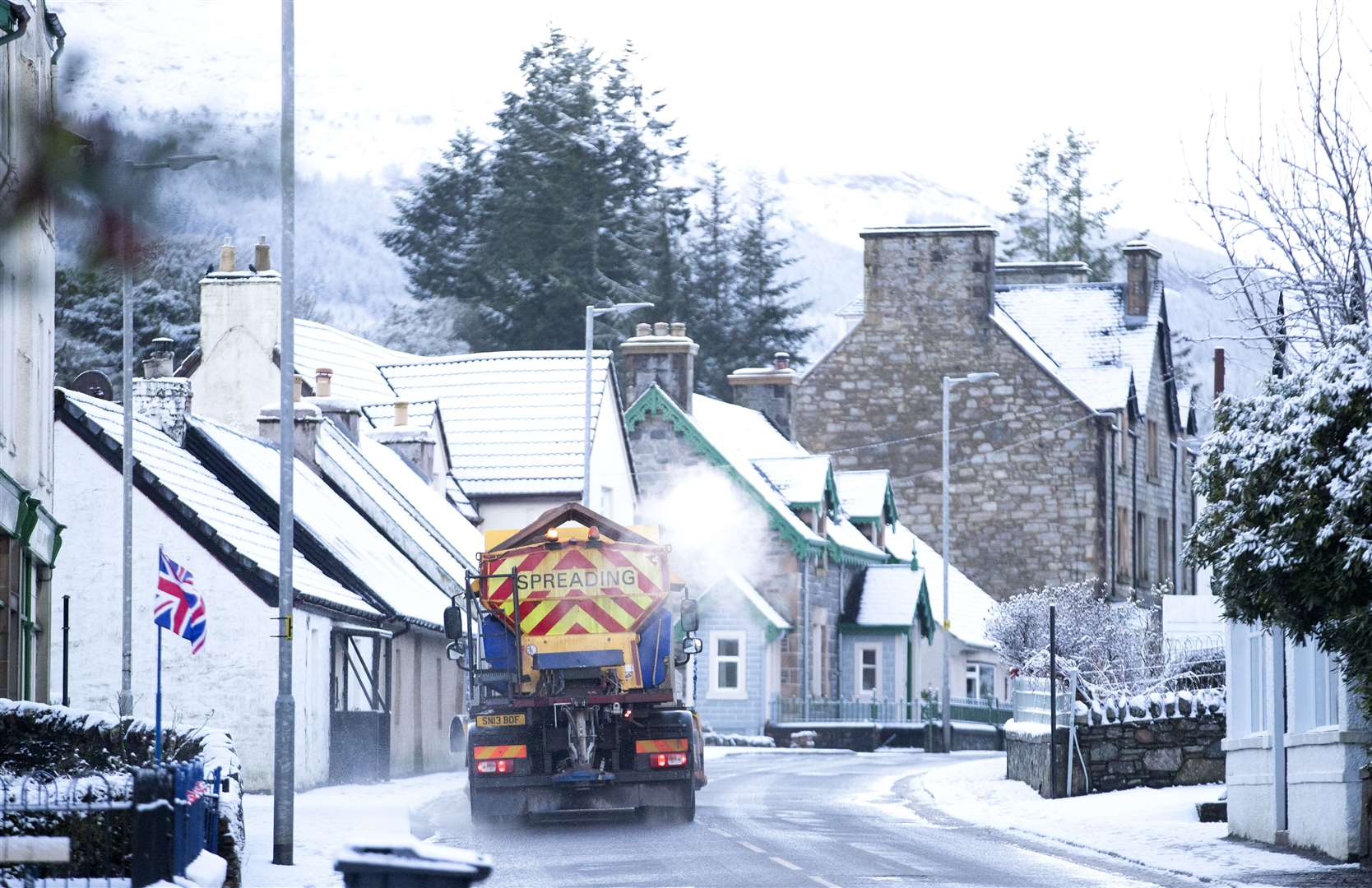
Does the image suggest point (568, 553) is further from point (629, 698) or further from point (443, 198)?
point (443, 198)

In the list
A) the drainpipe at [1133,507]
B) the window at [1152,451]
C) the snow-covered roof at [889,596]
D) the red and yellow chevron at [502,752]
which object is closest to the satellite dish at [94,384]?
the red and yellow chevron at [502,752]

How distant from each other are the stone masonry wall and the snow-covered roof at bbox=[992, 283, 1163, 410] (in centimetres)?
96

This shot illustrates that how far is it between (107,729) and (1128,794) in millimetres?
13812

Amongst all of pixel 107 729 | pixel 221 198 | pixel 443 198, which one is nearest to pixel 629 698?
pixel 107 729

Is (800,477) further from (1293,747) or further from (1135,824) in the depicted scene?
(1293,747)

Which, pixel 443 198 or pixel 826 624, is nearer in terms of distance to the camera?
pixel 826 624

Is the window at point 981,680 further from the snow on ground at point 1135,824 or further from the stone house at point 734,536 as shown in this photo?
the snow on ground at point 1135,824

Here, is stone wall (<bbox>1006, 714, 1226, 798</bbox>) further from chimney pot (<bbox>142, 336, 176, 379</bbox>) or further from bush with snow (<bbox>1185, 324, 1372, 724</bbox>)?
chimney pot (<bbox>142, 336, 176, 379</bbox>)

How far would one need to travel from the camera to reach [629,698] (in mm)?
25000

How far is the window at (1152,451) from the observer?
68.9m

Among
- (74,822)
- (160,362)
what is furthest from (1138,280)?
(74,822)

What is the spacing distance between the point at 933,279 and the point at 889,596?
9371 millimetres

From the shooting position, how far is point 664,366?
2301 inches

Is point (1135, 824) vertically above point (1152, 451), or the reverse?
point (1152, 451)
